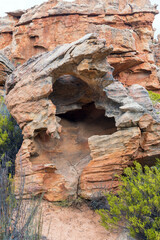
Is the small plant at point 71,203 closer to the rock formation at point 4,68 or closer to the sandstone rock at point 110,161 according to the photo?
the sandstone rock at point 110,161

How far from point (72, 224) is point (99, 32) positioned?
46.8 feet

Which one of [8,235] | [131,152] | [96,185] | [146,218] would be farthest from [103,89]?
[8,235]

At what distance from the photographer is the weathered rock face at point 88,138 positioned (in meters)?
6.23

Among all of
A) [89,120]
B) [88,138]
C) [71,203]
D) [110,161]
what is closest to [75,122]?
[89,120]

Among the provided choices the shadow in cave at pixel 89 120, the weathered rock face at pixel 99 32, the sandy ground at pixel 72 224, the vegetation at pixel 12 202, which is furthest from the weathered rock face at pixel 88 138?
the weathered rock face at pixel 99 32

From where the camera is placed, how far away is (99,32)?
1645cm

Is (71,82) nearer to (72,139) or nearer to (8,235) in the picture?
(72,139)

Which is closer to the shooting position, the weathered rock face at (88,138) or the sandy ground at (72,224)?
the sandy ground at (72,224)

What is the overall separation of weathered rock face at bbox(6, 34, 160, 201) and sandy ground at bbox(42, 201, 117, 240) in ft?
1.33

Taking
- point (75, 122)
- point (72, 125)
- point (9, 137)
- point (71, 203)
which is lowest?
point (71, 203)

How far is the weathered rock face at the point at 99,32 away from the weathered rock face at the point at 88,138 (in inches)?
383

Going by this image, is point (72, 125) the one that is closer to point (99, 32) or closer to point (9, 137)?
point (9, 137)

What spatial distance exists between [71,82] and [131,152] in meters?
3.38

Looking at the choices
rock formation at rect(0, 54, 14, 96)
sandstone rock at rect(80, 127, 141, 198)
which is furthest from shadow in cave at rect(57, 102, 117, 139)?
rock formation at rect(0, 54, 14, 96)
